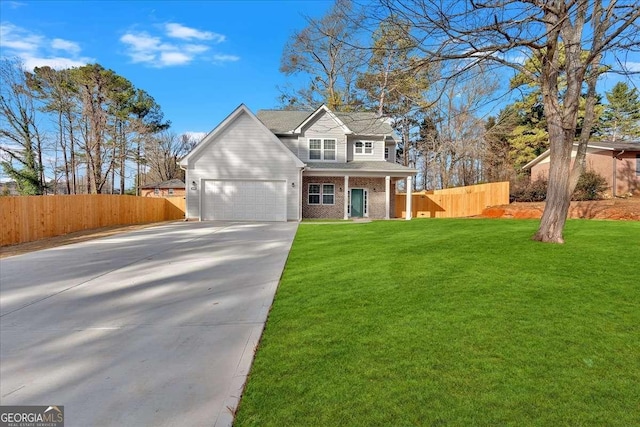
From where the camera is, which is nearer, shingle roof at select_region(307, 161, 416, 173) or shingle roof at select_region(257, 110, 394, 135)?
shingle roof at select_region(307, 161, 416, 173)

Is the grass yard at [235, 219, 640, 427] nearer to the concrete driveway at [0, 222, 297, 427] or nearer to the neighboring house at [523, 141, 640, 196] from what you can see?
the concrete driveway at [0, 222, 297, 427]

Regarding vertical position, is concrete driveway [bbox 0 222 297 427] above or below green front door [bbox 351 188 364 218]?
below

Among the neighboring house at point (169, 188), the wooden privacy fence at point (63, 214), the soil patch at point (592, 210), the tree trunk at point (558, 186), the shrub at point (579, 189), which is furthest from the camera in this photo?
the neighboring house at point (169, 188)

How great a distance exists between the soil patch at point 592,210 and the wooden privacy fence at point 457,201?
3.74 m

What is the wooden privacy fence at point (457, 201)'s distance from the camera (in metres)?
23.1

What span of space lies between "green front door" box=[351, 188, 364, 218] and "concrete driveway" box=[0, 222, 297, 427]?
Result: 13913 millimetres

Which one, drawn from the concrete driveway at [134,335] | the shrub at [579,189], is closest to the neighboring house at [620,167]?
the shrub at [579,189]

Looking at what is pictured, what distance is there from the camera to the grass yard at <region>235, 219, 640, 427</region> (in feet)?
7.94

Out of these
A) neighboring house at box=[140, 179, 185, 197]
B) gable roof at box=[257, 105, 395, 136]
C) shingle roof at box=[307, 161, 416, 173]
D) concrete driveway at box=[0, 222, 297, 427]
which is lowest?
concrete driveway at box=[0, 222, 297, 427]

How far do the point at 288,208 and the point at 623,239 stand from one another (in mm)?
14076

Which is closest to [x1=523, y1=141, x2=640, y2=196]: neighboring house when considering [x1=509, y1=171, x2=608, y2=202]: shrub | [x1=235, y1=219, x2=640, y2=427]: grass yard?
[x1=509, y1=171, x2=608, y2=202]: shrub

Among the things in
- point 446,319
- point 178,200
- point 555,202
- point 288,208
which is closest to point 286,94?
point 178,200

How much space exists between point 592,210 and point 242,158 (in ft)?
55.1

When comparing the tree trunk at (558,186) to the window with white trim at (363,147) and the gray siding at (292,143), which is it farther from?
the gray siding at (292,143)
